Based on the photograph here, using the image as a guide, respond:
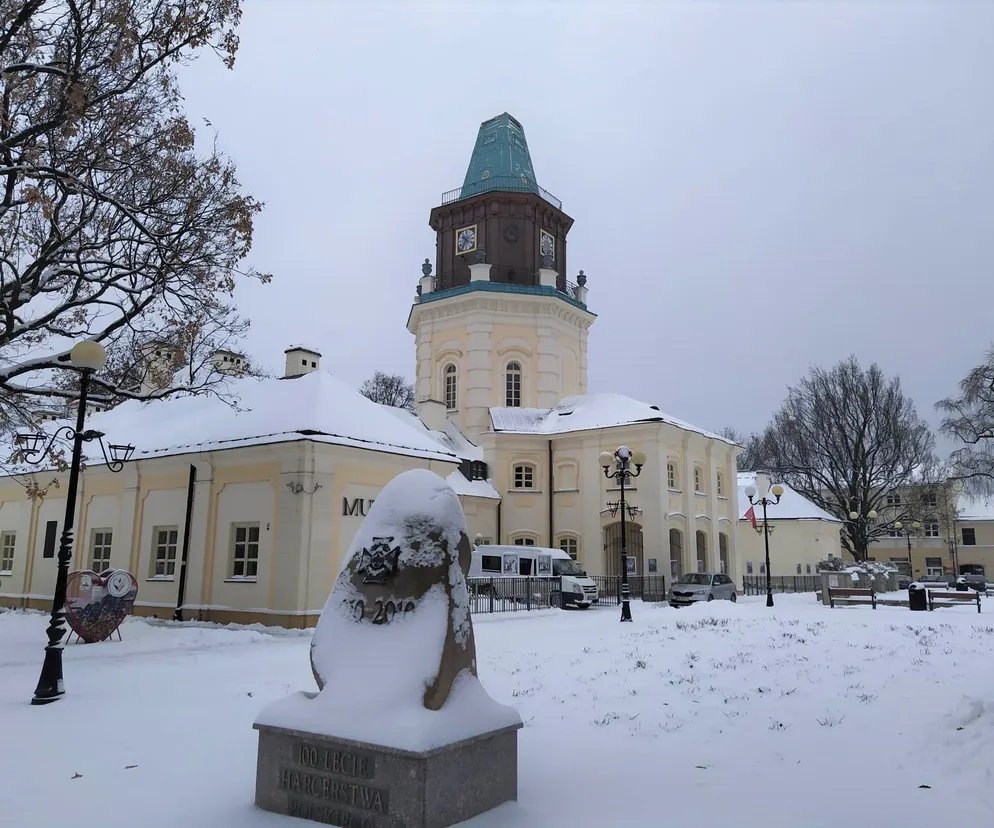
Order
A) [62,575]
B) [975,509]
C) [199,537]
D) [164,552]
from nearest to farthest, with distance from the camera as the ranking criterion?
[62,575] < [199,537] < [164,552] < [975,509]

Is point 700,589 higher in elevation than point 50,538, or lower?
lower

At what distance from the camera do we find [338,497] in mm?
19859

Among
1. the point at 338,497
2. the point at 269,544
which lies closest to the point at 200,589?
the point at 269,544

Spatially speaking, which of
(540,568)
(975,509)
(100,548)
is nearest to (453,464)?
(540,568)

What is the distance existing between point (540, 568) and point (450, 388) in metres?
15.0

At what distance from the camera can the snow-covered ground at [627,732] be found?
18.4 ft

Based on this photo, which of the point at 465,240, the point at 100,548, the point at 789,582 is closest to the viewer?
the point at 100,548

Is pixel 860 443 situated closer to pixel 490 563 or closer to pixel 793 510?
pixel 793 510

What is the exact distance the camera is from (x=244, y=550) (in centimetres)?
2008

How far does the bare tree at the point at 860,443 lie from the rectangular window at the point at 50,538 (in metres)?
40.9

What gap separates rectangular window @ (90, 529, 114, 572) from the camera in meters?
23.1

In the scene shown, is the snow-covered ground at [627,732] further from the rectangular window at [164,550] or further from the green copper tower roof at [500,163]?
the green copper tower roof at [500,163]

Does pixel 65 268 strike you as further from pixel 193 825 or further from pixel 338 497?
pixel 193 825

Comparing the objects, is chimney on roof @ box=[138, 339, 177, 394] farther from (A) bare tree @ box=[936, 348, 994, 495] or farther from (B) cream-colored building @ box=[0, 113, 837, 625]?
(A) bare tree @ box=[936, 348, 994, 495]
